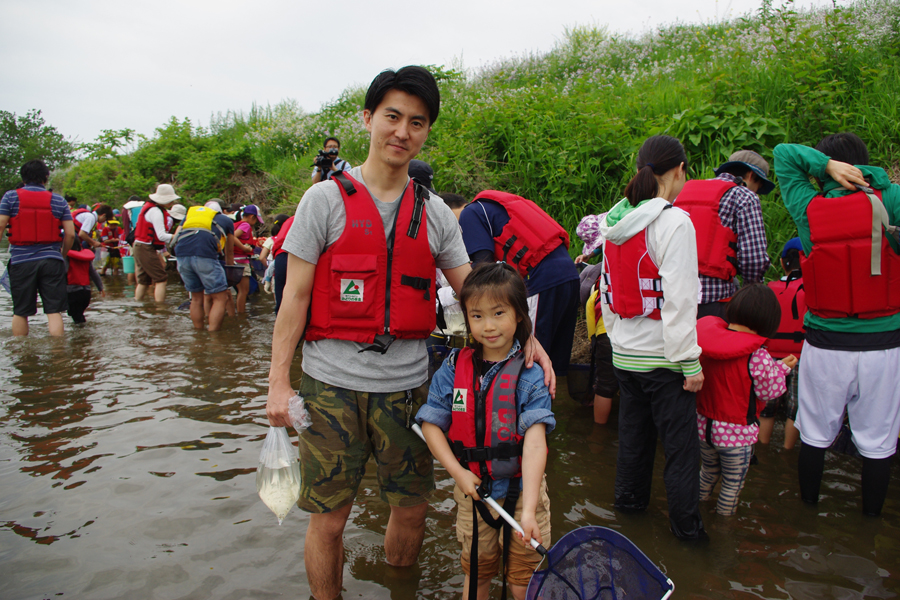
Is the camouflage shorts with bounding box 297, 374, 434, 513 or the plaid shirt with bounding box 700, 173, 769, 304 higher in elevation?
the plaid shirt with bounding box 700, 173, 769, 304

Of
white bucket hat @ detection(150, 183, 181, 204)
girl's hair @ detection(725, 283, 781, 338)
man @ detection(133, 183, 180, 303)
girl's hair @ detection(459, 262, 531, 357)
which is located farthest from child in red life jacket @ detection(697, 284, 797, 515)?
white bucket hat @ detection(150, 183, 181, 204)

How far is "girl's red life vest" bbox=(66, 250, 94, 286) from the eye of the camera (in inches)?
316

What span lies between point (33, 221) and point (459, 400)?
272 inches

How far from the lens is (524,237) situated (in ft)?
11.2

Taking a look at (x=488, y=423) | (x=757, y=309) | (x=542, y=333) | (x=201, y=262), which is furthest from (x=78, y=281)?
(x=757, y=309)

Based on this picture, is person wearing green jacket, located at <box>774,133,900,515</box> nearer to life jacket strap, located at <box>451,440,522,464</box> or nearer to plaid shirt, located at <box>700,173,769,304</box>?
plaid shirt, located at <box>700,173,769,304</box>

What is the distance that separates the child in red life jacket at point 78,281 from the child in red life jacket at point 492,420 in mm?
7850

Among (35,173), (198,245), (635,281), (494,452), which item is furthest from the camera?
(198,245)

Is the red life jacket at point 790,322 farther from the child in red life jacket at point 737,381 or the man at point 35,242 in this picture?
the man at point 35,242

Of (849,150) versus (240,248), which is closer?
(849,150)

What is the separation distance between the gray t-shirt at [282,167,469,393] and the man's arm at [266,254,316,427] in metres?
0.07

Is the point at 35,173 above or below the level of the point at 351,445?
above

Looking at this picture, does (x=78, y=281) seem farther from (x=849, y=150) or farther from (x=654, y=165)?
(x=849, y=150)

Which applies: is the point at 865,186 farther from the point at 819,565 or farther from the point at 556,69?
the point at 556,69
